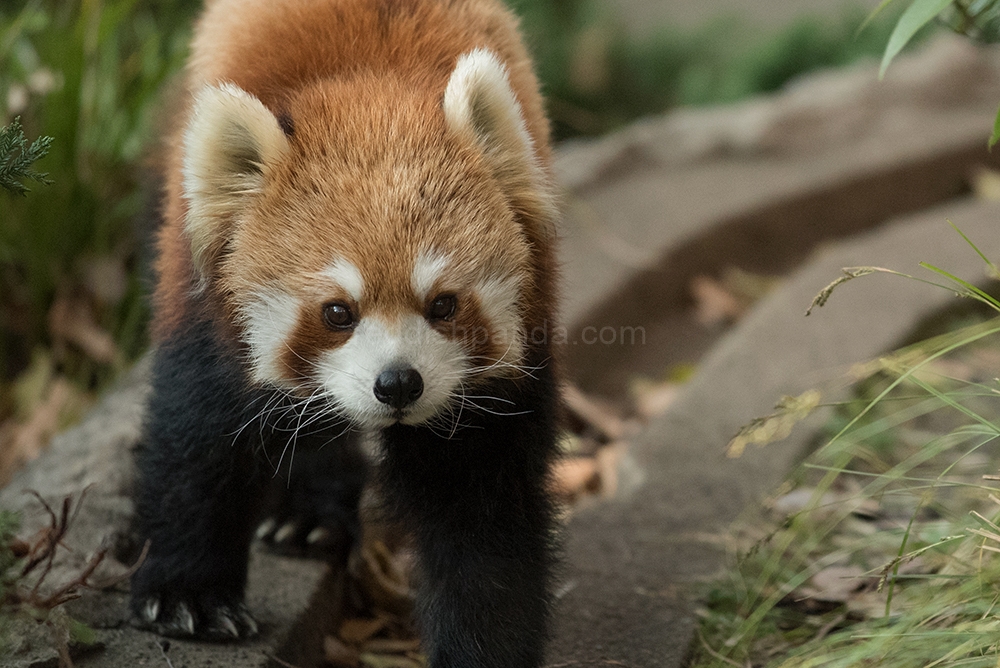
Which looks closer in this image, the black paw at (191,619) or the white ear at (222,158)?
the white ear at (222,158)

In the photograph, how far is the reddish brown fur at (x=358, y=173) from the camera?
7.55 feet

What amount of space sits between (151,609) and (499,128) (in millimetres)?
1654

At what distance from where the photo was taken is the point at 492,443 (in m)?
2.60

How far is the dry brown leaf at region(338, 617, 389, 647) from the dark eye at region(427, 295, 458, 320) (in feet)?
4.77

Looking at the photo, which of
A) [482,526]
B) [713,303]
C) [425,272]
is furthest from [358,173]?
[713,303]

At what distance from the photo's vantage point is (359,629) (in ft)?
11.0

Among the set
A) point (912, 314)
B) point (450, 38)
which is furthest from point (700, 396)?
point (450, 38)

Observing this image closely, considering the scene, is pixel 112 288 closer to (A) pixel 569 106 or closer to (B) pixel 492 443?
(B) pixel 492 443

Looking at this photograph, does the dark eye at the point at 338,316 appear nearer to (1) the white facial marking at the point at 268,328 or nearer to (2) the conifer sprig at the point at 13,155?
(1) the white facial marking at the point at 268,328

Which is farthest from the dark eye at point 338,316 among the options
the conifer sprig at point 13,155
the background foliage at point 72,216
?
the background foliage at point 72,216

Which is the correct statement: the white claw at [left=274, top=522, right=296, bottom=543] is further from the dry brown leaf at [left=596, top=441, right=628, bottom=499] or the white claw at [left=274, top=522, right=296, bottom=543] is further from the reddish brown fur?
the dry brown leaf at [left=596, top=441, right=628, bottom=499]

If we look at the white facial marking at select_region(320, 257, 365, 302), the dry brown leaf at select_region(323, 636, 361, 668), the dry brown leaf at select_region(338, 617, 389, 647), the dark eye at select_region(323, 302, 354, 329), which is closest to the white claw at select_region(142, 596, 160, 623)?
the dry brown leaf at select_region(323, 636, 361, 668)

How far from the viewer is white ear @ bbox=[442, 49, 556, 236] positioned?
7.88 feet

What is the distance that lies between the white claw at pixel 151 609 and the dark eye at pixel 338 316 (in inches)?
42.0
